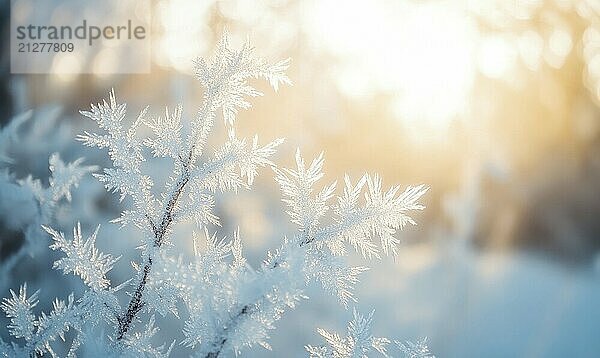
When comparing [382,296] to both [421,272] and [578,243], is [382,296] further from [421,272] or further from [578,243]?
[578,243]

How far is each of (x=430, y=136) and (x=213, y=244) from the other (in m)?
1.16

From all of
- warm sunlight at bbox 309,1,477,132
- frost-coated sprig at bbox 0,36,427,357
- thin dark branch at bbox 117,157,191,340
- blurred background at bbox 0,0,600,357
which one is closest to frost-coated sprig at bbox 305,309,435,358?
frost-coated sprig at bbox 0,36,427,357

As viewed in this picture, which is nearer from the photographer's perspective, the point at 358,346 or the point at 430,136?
the point at 358,346

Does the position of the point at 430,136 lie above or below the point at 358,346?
above

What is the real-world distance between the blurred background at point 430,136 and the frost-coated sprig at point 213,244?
93cm

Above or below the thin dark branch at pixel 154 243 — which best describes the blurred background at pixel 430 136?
above

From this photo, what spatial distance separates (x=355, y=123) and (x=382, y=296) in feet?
1.48

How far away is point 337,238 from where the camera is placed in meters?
0.38

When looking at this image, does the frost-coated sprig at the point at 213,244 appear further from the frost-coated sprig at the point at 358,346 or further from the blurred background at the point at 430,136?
the blurred background at the point at 430,136

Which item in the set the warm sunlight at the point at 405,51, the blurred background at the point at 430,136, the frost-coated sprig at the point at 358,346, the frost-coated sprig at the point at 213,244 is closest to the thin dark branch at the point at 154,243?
the frost-coated sprig at the point at 213,244

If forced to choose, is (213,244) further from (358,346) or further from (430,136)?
(430,136)

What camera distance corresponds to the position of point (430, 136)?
58.6 inches

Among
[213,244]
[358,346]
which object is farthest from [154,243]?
[358,346]

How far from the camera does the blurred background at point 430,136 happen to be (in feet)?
4.59
